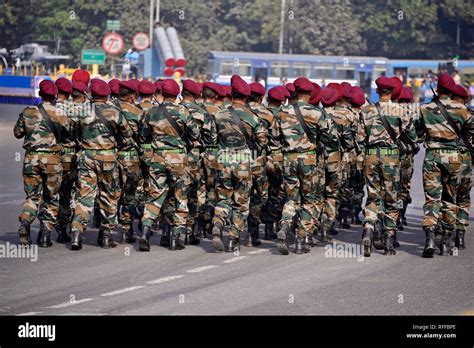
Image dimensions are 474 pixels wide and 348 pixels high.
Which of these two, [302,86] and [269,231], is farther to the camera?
[269,231]

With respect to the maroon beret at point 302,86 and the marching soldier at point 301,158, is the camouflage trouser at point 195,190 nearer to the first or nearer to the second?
the marching soldier at point 301,158

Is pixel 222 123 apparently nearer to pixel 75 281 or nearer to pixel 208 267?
pixel 208 267

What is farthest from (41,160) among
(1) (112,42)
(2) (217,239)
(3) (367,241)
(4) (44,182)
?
(1) (112,42)

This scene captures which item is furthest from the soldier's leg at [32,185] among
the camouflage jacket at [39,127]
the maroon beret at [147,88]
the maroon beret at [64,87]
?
the maroon beret at [147,88]

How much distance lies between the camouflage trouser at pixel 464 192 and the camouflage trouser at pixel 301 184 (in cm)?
173

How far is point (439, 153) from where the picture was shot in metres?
15.1

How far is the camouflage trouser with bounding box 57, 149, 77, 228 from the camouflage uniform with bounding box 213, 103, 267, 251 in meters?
1.83

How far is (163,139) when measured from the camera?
50.0 feet

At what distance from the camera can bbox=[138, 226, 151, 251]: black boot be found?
1507 centimetres

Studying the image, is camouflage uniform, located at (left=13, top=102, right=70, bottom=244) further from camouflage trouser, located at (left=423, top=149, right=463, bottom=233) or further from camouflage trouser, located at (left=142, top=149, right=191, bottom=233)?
camouflage trouser, located at (left=423, top=149, right=463, bottom=233)

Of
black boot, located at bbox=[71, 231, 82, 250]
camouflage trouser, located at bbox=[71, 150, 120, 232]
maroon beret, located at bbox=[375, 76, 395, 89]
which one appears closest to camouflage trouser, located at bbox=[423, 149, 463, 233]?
maroon beret, located at bbox=[375, 76, 395, 89]

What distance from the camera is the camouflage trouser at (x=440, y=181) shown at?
15.1 meters

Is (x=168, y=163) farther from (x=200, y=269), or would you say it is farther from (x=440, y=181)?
(x=440, y=181)

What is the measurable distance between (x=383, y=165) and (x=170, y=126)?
2.53m
